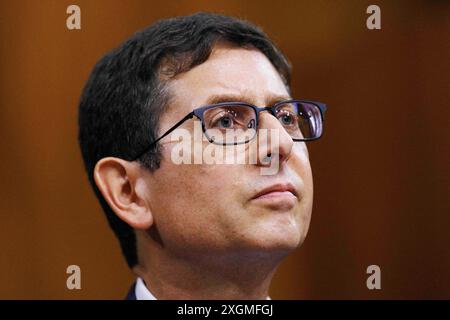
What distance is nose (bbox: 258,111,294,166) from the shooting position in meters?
1.63

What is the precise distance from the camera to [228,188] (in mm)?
1608

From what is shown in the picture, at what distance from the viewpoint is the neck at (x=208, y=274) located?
1.67m

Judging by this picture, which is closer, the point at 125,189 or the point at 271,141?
the point at 271,141

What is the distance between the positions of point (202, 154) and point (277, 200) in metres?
0.21

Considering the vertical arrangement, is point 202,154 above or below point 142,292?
above

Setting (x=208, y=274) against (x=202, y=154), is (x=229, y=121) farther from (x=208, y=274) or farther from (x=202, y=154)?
(x=208, y=274)

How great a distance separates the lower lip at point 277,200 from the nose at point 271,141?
7 cm

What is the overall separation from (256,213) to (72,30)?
110 centimetres

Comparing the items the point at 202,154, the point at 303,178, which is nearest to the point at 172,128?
the point at 202,154

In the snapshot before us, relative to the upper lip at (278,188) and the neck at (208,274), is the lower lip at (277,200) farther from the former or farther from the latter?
the neck at (208,274)

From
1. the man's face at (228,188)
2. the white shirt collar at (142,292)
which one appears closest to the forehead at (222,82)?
the man's face at (228,188)

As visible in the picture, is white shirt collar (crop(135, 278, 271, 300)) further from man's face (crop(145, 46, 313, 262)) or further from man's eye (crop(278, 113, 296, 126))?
man's eye (crop(278, 113, 296, 126))

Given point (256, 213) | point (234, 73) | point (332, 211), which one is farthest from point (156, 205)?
point (332, 211)

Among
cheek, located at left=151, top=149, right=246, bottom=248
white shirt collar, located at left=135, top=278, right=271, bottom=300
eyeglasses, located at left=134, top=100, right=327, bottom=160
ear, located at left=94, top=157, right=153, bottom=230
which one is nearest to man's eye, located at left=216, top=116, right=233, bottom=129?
eyeglasses, located at left=134, top=100, right=327, bottom=160
